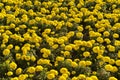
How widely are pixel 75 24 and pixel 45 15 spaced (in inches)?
35.9

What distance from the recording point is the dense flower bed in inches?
246

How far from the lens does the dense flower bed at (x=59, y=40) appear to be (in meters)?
6.24

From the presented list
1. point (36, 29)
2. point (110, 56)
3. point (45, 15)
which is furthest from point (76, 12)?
point (110, 56)

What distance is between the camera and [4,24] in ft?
26.7

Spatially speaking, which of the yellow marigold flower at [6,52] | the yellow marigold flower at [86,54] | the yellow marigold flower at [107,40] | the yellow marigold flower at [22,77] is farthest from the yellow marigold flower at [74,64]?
the yellow marigold flower at [6,52]

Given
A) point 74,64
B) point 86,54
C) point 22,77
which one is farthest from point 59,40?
point 22,77

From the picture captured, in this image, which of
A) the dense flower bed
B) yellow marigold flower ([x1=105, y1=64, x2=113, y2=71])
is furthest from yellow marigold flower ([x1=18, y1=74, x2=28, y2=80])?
yellow marigold flower ([x1=105, y1=64, x2=113, y2=71])

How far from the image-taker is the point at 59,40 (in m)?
7.10

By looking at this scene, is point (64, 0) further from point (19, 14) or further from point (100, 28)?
point (100, 28)

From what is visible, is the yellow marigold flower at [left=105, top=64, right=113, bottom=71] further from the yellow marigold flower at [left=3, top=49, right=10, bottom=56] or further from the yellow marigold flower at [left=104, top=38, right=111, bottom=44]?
the yellow marigold flower at [left=3, top=49, right=10, bottom=56]

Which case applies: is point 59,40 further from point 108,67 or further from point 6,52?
point 108,67

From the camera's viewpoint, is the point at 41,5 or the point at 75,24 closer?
the point at 75,24

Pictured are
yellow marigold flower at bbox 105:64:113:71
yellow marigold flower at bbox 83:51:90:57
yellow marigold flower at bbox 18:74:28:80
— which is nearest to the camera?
yellow marigold flower at bbox 18:74:28:80

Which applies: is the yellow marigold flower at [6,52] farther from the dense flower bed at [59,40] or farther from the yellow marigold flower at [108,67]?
the yellow marigold flower at [108,67]
